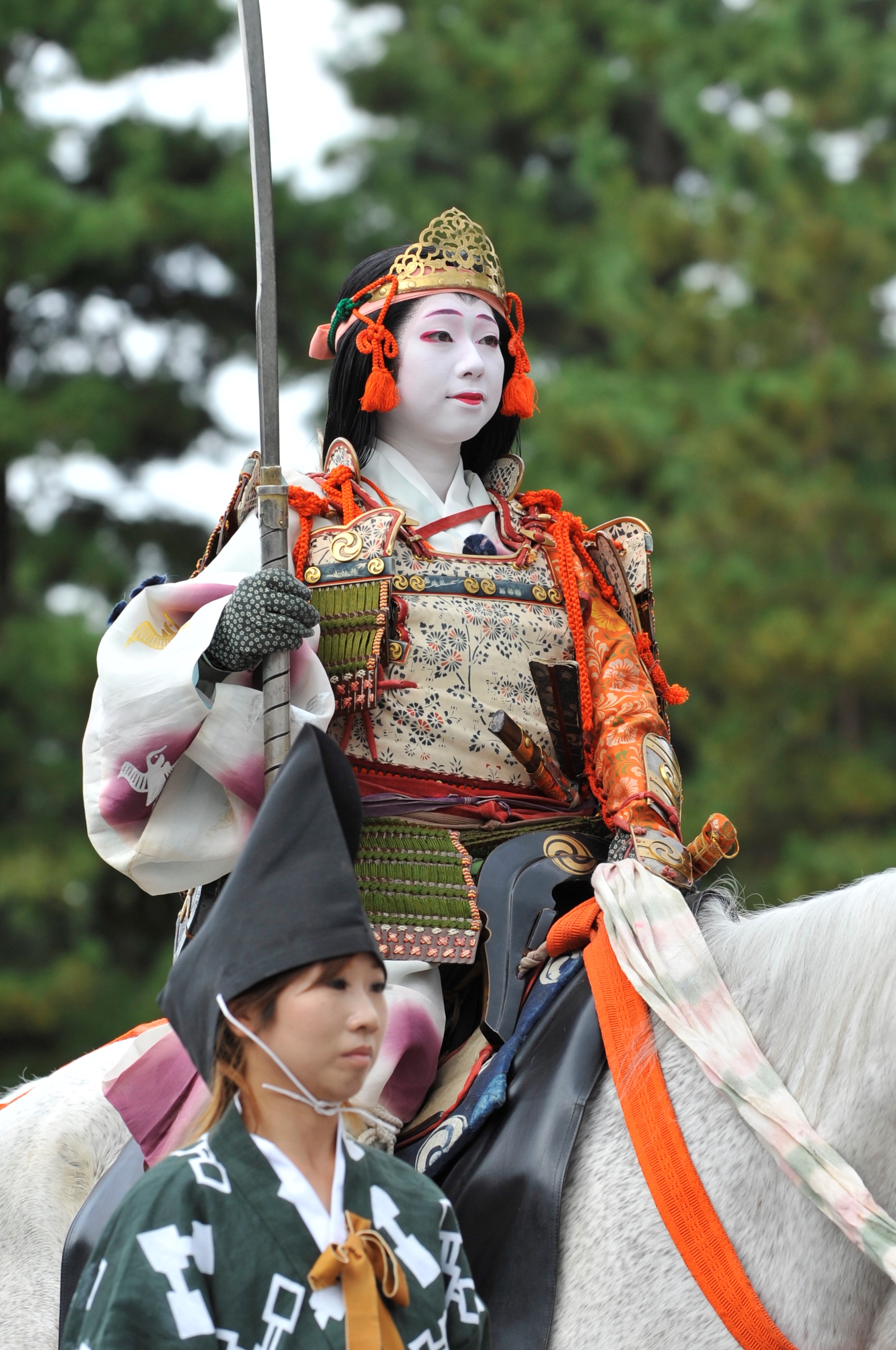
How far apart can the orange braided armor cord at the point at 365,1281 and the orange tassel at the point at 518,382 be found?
6.47 feet

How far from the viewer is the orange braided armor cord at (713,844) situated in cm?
275

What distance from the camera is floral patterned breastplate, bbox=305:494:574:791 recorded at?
2.89 m

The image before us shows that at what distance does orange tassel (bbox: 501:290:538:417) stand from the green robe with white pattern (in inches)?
75.2

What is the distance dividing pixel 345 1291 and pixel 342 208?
9901mm

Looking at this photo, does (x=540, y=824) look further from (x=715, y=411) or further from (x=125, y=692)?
(x=715, y=411)

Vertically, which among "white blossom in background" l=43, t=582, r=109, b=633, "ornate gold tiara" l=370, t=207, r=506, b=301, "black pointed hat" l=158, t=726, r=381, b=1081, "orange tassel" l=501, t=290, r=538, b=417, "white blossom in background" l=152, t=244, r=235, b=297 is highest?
"white blossom in background" l=152, t=244, r=235, b=297

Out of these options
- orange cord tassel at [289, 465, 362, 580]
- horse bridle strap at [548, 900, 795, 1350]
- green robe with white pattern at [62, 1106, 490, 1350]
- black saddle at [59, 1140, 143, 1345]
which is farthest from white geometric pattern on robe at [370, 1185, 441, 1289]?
orange cord tassel at [289, 465, 362, 580]

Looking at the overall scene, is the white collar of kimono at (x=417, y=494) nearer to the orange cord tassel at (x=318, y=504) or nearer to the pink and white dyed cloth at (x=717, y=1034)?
the orange cord tassel at (x=318, y=504)

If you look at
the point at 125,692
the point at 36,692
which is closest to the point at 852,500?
the point at 36,692

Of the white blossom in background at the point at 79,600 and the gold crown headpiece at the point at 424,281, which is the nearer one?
the gold crown headpiece at the point at 424,281

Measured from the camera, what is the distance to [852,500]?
1000cm

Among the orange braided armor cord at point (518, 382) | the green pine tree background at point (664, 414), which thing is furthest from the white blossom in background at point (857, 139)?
the orange braided armor cord at point (518, 382)

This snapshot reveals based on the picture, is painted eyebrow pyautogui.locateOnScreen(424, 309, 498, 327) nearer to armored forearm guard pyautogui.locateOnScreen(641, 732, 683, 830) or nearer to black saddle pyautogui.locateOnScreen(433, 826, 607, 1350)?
armored forearm guard pyautogui.locateOnScreen(641, 732, 683, 830)

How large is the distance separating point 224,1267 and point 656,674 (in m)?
1.80
